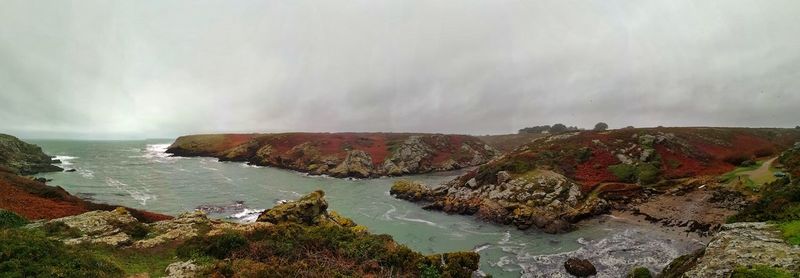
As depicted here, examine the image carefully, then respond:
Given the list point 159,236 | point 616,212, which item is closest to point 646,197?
point 616,212

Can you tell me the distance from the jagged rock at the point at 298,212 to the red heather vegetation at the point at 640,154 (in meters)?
25.3

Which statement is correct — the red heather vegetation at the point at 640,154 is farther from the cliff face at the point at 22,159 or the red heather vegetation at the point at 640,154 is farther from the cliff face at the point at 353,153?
the cliff face at the point at 22,159

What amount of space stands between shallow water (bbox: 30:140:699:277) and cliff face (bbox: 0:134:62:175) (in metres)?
5.81

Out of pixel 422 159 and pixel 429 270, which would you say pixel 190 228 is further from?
pixel 422 159

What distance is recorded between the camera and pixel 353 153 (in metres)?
83.6

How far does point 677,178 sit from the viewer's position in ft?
146

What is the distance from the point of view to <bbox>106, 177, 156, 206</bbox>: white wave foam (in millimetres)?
45438

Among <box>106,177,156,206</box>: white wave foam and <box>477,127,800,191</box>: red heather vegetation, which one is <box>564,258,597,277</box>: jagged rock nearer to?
<box>477,127,800,191</box>: red heather vegetation

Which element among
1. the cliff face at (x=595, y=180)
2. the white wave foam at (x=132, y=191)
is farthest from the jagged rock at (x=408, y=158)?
the white wave foam at (x=132, y=191)

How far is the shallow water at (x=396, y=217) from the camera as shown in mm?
25141

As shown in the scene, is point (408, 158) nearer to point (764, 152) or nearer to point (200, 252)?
point (764, 152)

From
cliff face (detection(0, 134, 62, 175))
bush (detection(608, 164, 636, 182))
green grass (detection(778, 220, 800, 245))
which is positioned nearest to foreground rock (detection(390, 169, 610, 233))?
bush (detection(608, 164, 636, 182))

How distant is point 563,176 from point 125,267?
140 ft

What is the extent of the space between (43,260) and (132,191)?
45.3 metres
